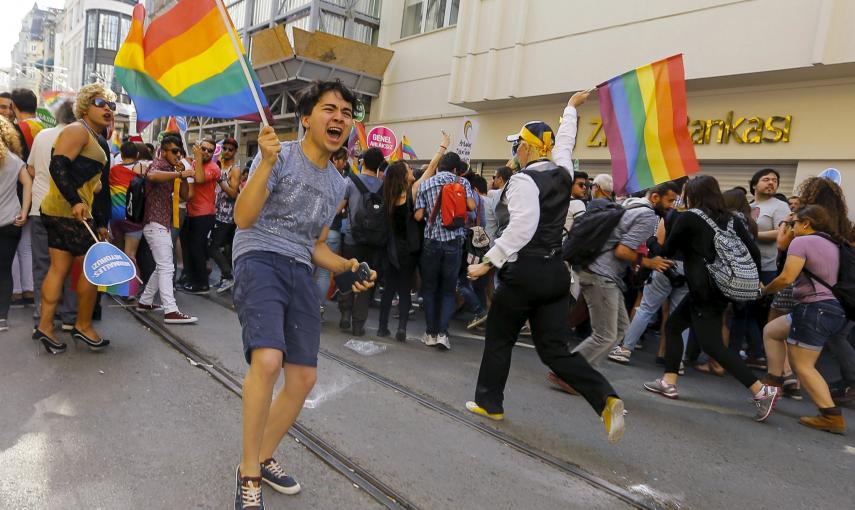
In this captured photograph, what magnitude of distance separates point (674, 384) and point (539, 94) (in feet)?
31.0

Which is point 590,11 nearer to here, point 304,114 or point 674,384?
point 674,384

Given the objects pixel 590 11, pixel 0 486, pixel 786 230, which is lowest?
pixel 0 486

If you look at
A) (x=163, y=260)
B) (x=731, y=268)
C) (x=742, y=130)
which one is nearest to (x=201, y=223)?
(x=163, y=260)

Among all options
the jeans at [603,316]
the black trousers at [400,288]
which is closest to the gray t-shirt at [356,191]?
the black trousers at [400,288]

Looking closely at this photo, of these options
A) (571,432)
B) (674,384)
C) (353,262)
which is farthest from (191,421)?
(674,384)

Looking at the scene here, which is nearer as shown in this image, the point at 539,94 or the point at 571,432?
the point at 571,432

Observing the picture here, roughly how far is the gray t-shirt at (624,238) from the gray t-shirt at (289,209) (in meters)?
2.82

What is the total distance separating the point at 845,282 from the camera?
439 centimetres

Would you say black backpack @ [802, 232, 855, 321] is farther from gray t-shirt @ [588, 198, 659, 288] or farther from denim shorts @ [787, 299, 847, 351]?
gray t-shirt @ [588, 198, 659, 288]

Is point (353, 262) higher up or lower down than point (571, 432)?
higher up

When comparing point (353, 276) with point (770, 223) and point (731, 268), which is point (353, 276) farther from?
point (770, 223)

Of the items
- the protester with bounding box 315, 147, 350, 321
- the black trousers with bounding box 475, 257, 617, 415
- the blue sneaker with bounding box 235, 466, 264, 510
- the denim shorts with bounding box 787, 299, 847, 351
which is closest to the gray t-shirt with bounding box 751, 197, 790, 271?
the denim shorts with bounding box 787, 299, 847, 351

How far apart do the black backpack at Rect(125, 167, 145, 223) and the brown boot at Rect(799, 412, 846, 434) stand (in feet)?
20.6

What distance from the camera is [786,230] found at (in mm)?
4941
